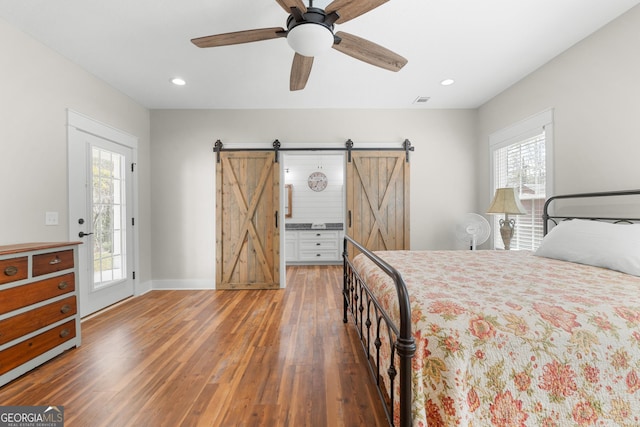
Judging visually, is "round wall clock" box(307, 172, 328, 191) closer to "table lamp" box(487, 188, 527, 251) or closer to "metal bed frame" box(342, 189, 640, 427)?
"table lamp" box(487, 188, 527, 251)

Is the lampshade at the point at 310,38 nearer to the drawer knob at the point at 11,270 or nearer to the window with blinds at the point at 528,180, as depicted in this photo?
the drawer knob at the point at 11,270

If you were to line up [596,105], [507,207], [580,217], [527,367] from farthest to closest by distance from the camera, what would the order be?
1. [507,207]
2. [580,217]
3. [596,105]
4. [527,367]

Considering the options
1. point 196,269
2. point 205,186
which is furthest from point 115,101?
point 196,269

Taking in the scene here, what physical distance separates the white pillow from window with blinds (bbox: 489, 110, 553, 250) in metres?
0.88

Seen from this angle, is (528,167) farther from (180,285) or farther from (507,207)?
(180,285)

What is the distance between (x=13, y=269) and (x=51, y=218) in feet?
2.85

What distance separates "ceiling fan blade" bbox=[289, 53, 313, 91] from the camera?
1.91m

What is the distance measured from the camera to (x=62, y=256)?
2.04 meters

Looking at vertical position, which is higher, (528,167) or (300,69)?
(300,69)

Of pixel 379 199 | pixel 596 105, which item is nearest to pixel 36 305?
pixel 379 199

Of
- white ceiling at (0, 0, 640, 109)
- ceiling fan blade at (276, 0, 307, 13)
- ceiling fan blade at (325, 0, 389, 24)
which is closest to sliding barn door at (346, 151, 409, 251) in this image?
white ceiling at (0, 0, 640, 109)

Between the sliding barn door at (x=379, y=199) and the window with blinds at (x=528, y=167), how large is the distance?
1.18 metres

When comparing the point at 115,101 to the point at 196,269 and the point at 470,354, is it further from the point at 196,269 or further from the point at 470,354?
the point at 470,354

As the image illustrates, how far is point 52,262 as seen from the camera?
1.96m
